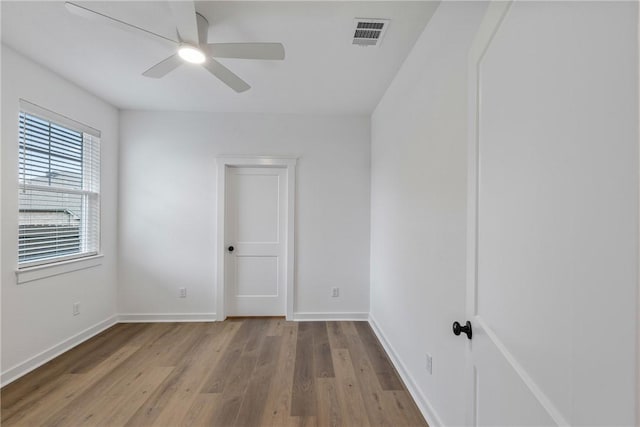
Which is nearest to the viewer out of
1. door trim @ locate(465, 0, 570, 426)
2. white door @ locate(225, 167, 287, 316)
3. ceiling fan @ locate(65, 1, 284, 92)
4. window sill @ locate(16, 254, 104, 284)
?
door trim @ locate(465, 0, 570, 426)

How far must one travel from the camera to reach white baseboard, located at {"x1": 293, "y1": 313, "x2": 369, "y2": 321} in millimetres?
3543

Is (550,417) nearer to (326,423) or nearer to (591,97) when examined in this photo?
(591,97)

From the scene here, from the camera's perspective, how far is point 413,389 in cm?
207

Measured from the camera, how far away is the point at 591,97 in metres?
0.47

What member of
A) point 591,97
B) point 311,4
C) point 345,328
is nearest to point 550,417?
point 591,97

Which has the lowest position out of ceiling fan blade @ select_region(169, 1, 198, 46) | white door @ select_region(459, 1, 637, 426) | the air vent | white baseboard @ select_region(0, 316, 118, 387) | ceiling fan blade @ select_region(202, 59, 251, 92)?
white baseboard @ select_region(0, 316, 118, 387)

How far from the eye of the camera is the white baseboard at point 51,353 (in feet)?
7.29

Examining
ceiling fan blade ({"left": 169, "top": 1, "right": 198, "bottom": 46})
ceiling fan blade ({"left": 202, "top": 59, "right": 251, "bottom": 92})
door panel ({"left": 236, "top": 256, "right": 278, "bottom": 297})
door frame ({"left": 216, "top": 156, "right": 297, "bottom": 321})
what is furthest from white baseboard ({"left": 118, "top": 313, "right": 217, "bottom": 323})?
ceiling fan blade ({"left": 169, "top": 1, "right": 198, "bottom": 46})

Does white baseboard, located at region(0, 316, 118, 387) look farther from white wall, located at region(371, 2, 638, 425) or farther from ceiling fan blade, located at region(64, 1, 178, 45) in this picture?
white wall, located at region(371, 2, 638, 425)

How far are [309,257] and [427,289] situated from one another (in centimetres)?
192

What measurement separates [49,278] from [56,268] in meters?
0.10

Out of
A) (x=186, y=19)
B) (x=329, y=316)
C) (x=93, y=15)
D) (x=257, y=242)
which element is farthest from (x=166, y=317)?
(x=186, y=19)

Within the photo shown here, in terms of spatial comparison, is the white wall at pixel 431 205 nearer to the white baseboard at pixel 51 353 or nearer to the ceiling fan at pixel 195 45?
the ceiling fan at pixel 195 45

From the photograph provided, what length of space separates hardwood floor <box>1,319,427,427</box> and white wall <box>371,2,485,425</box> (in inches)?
14.7
